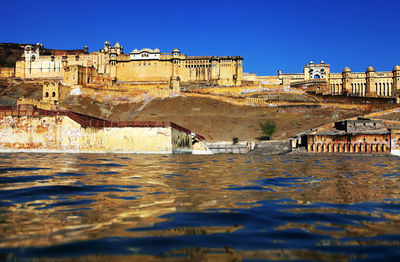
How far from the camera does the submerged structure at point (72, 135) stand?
3822cm

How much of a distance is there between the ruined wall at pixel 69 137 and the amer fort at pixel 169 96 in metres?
0.10

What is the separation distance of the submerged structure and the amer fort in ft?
0.34

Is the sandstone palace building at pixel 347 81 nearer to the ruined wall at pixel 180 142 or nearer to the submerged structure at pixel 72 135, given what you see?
the ruined wall at pixel 180 142

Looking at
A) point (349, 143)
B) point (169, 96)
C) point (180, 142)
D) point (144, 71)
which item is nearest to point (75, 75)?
point (144, 71)

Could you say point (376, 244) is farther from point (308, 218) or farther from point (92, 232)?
point (92, 232)

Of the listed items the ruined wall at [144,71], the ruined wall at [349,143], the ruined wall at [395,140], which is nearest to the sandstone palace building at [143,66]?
the ruined wall at [144,71]

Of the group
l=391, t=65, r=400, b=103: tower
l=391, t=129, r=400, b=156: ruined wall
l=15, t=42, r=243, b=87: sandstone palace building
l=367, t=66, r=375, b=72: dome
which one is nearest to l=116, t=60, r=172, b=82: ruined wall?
l=15, t=42, r=243, b=87: sandstone palace building

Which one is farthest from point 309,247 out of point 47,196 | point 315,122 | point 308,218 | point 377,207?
point 315,122

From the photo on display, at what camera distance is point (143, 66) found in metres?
117

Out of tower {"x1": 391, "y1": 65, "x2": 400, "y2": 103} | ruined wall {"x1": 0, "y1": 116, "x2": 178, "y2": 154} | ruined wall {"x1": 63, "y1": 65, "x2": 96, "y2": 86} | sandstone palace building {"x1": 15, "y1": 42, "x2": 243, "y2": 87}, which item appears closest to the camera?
ruined wall {"x1": 0, "y1": 116, "x2": 178, "y2": 154}

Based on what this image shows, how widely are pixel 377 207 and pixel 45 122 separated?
3637 cm

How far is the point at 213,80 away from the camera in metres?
114

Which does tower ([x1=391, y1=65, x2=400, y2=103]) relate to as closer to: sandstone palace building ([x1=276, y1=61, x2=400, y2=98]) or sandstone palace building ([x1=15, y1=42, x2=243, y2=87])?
sandstone palace building ([x1=276, y1=61, x2=400, y2=98])

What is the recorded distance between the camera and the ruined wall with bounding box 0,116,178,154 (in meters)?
38.2
